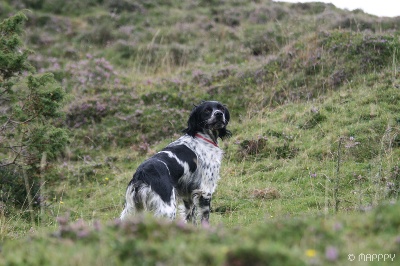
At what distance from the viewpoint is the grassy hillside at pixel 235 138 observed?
3250 millimetres

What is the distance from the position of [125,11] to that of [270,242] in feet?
73.4

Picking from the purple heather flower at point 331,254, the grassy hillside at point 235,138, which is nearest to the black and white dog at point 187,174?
the grassy hillside at point 235,138

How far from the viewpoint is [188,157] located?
6625 millimetres

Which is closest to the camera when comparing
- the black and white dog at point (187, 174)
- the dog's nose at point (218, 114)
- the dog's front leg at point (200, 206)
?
the black and white dog at point (187, 174)

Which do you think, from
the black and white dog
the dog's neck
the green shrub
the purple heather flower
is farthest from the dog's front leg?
the purple heather flower

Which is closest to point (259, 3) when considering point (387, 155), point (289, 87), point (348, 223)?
point (289, 87)

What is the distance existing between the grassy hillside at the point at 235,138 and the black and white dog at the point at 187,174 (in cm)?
59

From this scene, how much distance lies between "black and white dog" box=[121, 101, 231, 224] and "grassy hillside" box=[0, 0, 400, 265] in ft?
1.93

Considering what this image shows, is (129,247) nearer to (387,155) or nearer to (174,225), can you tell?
(174,225)

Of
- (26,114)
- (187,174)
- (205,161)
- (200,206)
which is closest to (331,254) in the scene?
(187,174)

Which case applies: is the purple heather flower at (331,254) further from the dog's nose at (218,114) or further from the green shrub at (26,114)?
the green shrub at (26,114)

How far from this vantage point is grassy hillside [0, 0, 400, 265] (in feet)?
10.7

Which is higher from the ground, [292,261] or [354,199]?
[292,261]

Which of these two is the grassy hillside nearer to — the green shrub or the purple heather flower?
the purple heather flower
